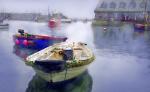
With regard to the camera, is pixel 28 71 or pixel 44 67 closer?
pixel 44 67

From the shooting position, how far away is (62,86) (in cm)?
3127

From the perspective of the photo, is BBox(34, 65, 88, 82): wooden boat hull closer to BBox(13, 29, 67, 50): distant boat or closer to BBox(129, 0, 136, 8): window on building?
BBox(13, 29, 67, 50): distant boat

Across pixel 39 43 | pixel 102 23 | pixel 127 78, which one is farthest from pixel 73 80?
pixel 102 23

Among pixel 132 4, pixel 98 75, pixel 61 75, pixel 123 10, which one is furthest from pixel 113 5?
pixel 61 75

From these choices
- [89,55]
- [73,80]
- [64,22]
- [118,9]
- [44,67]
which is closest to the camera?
[44,67]

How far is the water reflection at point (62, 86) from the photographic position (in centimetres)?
3087

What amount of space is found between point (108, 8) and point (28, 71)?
276ft

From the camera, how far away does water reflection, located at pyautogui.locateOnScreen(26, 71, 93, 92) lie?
30.9 meters

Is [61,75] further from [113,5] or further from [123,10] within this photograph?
[113,5]

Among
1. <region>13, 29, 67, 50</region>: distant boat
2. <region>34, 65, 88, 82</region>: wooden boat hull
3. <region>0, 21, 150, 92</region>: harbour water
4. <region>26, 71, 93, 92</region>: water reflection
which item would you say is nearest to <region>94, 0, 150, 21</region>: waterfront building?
<region>0, 21, 150, 92</region>: harbour water

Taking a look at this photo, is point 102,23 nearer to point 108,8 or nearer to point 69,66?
point 108,8

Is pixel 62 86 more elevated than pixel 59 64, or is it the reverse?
pixel 59 64

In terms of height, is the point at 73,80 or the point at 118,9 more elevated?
the point at 118,9

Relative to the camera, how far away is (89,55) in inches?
1425
